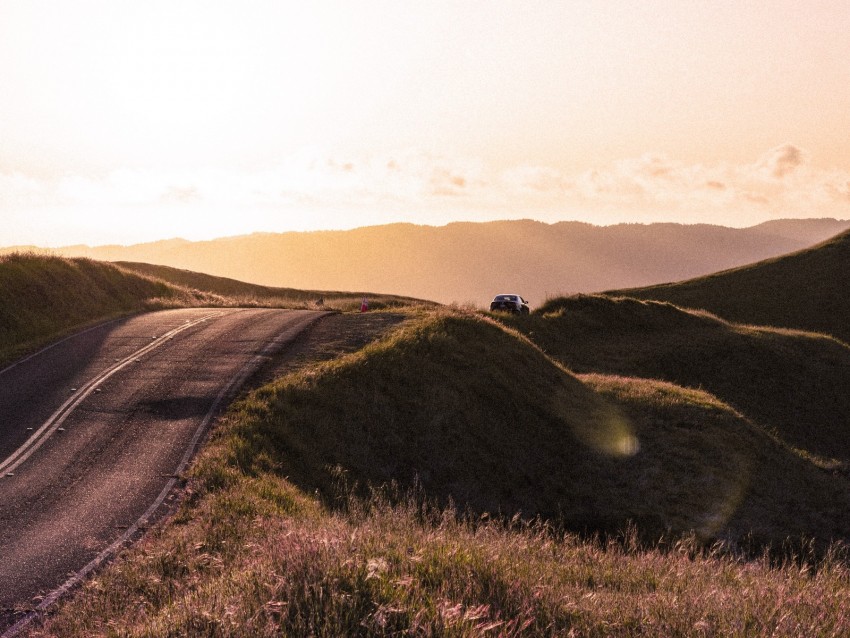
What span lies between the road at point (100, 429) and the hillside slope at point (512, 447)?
1495 millimetres

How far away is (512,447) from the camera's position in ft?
62.3

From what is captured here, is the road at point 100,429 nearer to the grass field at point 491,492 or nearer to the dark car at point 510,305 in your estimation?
the grass field at point 491,492

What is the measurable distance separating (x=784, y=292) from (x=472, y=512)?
62630 millimetres

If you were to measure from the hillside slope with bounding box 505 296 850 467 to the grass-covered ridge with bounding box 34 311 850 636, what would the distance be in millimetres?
8150

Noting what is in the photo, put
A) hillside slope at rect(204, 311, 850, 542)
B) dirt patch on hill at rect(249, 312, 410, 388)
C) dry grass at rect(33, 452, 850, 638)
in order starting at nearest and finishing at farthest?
dry grass at rect(33, 452, 850, 638) → hillside slope at rect(204, 311, 850, 542) → dirt patch on hill at rect(249, 312, 410, 388)

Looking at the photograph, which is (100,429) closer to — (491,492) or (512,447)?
(491,492)

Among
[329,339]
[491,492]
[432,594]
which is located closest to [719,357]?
[329,339]

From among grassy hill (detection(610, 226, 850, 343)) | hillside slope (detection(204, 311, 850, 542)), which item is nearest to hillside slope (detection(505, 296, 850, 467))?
hillside slope (detection(204, 311, 850, 542))

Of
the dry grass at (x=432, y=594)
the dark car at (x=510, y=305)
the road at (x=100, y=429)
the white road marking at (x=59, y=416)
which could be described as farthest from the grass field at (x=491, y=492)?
the white road marking at (x=59, y=416)

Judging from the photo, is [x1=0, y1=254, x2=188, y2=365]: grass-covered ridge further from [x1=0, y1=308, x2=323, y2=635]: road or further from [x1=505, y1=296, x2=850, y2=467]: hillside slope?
[x1=505, y1=296, x2=850, y2=467]: hillside slope

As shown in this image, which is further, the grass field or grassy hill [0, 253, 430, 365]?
grassy hill [0, 253, 430, 365]

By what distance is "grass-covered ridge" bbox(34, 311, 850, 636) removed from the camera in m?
5.34

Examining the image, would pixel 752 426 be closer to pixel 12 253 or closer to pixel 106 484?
pixel 106 484

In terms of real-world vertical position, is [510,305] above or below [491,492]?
above
